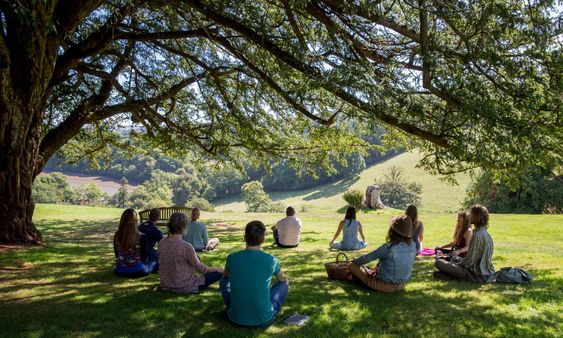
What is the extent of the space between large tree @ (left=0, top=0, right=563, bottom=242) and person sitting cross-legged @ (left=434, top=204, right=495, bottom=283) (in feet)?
2.98

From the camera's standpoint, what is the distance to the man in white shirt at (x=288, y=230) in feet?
34.2

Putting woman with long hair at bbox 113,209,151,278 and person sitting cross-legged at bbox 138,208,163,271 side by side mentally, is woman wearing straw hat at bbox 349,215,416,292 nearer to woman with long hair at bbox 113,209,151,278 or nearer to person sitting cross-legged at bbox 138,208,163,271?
person sitting cross-legged at bbox 138,208,163,271

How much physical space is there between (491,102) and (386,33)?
3.01m

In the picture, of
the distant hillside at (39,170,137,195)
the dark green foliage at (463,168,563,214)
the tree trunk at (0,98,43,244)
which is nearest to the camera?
the tree trunk at (0,98,43,244)

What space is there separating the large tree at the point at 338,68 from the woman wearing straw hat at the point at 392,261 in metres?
1.68

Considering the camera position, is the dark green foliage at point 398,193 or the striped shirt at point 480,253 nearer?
the striped shirt at point 480,253

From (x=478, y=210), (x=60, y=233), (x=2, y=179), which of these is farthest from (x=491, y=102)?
(x=60, y=233)

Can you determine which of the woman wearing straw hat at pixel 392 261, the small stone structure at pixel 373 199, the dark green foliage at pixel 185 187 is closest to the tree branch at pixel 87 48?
the woman wearing straw hat at pixel 392 261

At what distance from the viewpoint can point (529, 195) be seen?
29094mm

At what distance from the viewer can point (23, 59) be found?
790 centimetres

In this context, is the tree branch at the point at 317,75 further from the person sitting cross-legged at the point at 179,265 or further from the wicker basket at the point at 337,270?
the person sitting cross-legged at the point at 179,265

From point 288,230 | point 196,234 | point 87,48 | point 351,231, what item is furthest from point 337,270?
point 87,48

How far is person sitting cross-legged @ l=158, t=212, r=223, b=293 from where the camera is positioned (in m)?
5.24

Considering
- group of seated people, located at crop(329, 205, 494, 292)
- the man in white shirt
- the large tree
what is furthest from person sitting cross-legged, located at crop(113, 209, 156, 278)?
the man in white shirt
